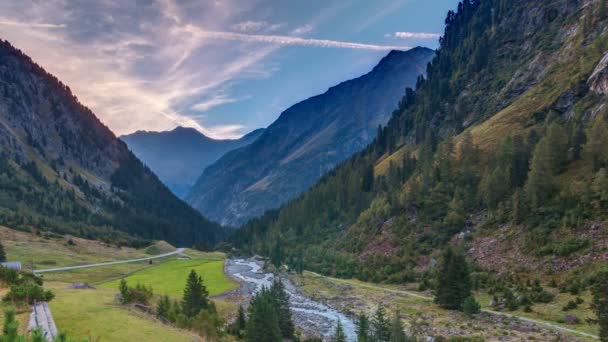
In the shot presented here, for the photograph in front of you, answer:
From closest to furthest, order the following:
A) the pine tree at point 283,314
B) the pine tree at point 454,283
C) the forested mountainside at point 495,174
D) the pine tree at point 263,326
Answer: the pine tree at point 263,326 → the pine tree at point 283,314 → the pine tree at point 454,283 → the forested mountainside at point 495,174

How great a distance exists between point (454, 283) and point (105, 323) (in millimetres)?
44189

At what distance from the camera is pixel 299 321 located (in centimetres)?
5534

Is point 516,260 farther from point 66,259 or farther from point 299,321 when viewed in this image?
→ point 66,259

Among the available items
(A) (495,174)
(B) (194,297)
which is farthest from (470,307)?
(A) (495,174)

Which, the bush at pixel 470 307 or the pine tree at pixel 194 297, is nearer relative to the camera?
the pine tree at pixel 194 297

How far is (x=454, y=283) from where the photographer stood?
2071 inches

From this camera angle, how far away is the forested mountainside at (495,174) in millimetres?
62594

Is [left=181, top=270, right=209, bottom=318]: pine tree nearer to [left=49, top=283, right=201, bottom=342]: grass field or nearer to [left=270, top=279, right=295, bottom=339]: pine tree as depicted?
[left=270, top=279, right=295, bottom=339]: pine tree

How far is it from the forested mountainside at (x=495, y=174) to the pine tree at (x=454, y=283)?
1234 centimetres

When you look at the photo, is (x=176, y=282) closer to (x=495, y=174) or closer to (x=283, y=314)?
(x=283, y=314)

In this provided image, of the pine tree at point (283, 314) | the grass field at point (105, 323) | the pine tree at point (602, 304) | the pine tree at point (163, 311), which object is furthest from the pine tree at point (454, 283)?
the grass field at point (105, 323)

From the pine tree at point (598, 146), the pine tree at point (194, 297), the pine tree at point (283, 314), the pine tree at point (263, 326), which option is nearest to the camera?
the pine tree at point (263, 326)

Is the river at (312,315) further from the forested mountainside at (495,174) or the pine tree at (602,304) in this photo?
the pine tree at (602,304)

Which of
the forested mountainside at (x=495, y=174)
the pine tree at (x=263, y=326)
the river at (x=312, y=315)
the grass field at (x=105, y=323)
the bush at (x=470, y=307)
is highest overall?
the forested mountainside at (x=495, y=174)
